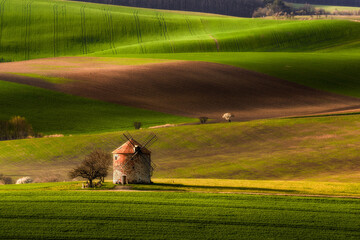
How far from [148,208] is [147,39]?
97083 millimetres

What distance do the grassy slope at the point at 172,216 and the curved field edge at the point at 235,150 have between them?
49.4 ft

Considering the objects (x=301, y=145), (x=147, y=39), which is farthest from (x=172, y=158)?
(x=147, y=39)

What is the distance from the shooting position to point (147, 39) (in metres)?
121

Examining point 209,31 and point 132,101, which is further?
point 209,31

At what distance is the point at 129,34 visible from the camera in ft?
400

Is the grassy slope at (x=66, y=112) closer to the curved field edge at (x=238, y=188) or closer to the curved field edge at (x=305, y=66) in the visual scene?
the curved field edge at (x=305, y=66)

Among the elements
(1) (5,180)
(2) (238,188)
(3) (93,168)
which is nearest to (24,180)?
(1) (5,180)

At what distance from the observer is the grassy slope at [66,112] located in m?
63.8

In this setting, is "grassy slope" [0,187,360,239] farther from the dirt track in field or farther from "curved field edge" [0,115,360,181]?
the dirt track in field

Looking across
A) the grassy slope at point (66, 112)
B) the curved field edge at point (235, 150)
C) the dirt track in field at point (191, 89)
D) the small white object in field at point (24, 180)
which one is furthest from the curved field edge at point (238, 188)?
the dirt track in field at point (191, 89)

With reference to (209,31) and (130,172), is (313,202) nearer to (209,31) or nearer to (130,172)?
(130,172)

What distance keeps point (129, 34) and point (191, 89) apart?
4807cm

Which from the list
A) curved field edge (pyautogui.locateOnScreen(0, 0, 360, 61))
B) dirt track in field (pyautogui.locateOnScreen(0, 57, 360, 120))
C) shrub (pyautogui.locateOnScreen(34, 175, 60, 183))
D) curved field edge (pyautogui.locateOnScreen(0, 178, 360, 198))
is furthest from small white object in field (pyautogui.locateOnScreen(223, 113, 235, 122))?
curved field edge (pyautogui.locateOnScreen(0, 0, 360, 61))

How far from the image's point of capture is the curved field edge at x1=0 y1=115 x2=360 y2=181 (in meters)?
45.3
